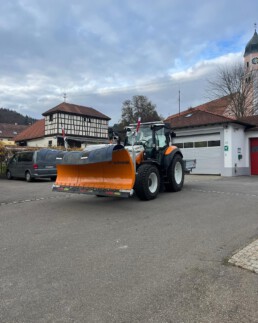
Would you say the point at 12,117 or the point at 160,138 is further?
the point at 12,117

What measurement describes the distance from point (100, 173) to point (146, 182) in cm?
135

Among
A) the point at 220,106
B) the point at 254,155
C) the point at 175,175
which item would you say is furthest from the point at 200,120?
the point at 220,106

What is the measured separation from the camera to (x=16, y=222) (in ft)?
23.7

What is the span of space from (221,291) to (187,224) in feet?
10.3

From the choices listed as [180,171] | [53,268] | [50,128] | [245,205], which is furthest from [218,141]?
[50,128]

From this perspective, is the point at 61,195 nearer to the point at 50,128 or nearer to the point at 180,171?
the point at 180,171

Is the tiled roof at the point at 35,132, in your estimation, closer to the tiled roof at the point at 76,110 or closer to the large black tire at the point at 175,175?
the tiled roof at the point at 76,110

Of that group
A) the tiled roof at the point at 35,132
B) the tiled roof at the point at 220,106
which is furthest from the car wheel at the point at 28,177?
the tiled roof at the point at 35,132

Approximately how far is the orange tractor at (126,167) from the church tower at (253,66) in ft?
103

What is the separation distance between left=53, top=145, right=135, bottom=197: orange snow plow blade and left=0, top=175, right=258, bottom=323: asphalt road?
0.60 metres

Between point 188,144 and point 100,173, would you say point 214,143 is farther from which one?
point 100,173

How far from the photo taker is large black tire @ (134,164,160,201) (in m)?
9.31

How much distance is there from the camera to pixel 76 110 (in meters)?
46.2

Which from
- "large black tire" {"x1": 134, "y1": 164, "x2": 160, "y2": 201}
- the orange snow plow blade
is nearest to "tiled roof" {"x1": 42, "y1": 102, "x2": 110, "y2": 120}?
the orange snow plow blade
